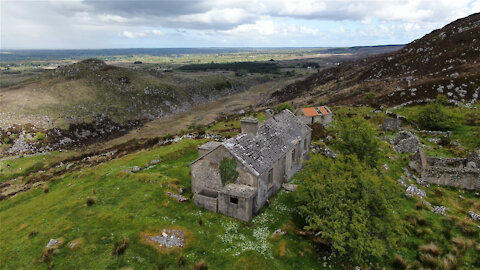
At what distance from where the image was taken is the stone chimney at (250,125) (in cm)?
2902

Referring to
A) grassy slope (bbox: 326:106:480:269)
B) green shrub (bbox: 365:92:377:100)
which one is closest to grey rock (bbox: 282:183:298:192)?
grassy slope (bbox: 326:106:480:269)

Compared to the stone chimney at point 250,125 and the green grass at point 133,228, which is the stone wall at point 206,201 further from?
the stone chimney at point 250,125

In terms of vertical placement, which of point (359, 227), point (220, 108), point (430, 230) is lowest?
point (220, 108)

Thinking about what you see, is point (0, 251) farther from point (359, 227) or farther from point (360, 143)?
point (360, 143)

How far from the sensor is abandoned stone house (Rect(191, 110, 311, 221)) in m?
24.9

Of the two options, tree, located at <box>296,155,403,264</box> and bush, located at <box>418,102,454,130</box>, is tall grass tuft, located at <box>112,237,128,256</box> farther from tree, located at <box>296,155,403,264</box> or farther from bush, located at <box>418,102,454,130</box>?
bush, located at <box>418,102,454,130</box>

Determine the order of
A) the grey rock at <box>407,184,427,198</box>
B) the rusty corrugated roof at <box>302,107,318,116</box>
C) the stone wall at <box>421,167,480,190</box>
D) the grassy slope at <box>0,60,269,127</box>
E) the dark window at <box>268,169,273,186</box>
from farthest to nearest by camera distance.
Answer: the grassy slope at <box>0,60,269,127</box> < the rusty corrugated roof at <box>302,107,318,116</box> < the stone wall at <box>421,167,480,190</box> < the dark window at <box>268,169,273,186</box> < the grey rock at <box>407,184,427,198</box>

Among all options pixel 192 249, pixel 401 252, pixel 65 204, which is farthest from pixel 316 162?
pixel 65 204

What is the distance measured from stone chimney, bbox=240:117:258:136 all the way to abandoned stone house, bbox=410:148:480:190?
20385 millimetres

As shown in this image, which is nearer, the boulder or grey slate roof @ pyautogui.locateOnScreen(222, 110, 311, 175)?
grey slate roof @ pyautogui.locateOnScreen(222, 110, 311, 175)

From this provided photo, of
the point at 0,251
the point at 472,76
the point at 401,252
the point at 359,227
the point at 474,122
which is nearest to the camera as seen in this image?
the point at 359,227

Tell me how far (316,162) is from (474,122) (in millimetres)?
40834

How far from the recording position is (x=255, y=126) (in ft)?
95.8

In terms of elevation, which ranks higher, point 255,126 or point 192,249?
point 255,126
